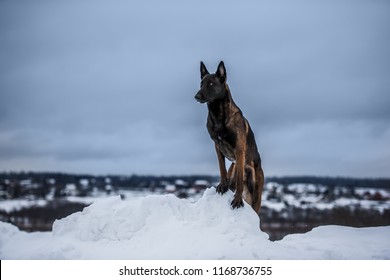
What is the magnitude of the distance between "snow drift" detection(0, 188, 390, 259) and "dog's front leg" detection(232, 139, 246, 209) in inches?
6.0

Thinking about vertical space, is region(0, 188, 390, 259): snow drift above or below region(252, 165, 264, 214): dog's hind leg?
below

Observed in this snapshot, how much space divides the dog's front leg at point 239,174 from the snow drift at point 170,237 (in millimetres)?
154

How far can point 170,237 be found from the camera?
782 cm

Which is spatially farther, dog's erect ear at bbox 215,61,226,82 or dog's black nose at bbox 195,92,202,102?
dog's erect ear at bbox 215,61,226,82

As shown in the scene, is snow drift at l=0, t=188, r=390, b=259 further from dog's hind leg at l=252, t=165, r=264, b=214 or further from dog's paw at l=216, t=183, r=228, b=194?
dog's hind leg at l=252, t=165, r=264, b=214

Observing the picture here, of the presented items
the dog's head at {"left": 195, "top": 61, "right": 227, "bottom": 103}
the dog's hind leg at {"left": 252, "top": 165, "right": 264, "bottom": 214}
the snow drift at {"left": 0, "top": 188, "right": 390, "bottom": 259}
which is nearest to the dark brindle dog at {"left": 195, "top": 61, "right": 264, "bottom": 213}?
the dog's head at {"left": 195, "top": 61, "right": 227, "bottom": 103}

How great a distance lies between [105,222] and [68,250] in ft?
2.93

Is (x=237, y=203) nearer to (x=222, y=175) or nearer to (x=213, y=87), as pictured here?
(x=222, y=175)

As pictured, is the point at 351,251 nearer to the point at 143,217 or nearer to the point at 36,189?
the point at 143,217

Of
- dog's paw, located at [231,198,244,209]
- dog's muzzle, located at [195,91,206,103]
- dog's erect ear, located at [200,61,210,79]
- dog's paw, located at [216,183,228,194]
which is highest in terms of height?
dog's erect ear, located at [200,61,210,79]

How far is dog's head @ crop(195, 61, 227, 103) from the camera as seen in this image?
8031 mm

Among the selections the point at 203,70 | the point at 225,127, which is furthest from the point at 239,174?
the point at 203,70

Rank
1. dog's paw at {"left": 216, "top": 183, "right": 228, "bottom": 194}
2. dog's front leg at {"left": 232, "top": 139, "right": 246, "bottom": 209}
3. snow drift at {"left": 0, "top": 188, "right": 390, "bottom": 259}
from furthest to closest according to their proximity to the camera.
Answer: dog's paw at {"left": 216, "top": 183, "right": 228, "bottom": 194} → dog's front leg at {"left": 232, "top": 139, "right": 246, "bottom": 209} → snow drift at {"left": 0, "top": 188, "right": 390, "bottom": 259}
